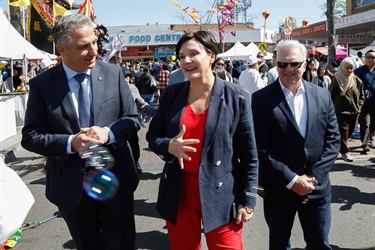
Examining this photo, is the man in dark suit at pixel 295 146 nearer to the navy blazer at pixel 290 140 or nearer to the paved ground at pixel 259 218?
the navy blazer at pixel 290 140

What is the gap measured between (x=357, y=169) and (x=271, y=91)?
4.57 m

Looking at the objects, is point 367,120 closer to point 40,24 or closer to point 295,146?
point 295,146

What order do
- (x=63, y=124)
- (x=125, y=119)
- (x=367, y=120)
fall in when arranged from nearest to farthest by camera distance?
(x=63, y=124) < (x=125, y=119) < (x=367, y=120)

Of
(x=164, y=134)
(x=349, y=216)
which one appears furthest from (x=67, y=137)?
(x=349, y=216)

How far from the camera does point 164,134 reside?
8.15 feet

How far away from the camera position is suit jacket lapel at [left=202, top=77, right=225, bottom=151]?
232 centimetres

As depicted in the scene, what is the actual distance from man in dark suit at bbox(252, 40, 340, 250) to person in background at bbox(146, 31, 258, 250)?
1.23 feet

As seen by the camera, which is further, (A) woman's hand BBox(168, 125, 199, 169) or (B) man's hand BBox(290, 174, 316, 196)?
(B) man's hand BBox(290, 174, 316, 196)

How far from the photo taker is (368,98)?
7.37 meters

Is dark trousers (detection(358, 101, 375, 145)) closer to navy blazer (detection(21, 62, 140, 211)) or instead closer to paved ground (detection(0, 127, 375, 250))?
paved ground (detection(0, 127, 375, 250))

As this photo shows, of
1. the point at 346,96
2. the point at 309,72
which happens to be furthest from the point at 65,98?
the point at 309,72

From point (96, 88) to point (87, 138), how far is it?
1.26 feet

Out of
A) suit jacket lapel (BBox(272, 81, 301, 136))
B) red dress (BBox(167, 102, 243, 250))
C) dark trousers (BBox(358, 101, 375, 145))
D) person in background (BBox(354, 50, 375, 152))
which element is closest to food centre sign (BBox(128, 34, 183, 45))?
person in background (BBox(354, 50, 375, 152))

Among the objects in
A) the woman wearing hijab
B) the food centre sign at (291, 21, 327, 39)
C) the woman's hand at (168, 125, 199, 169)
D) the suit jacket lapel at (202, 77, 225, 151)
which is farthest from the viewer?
the food centre sign at (291, 21, 327, 39)
